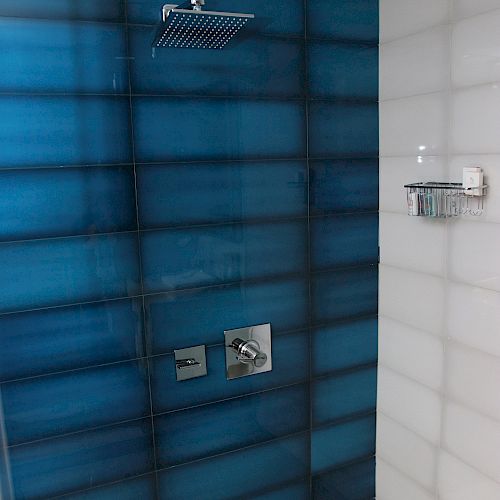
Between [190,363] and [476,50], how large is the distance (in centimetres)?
126

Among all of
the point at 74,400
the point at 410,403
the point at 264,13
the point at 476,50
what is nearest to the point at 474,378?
the point at 410,403

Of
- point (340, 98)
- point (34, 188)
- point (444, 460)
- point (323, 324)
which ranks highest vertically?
point (340, 98)

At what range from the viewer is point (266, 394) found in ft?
6.11

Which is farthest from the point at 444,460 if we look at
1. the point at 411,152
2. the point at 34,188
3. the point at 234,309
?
the point at 34,188

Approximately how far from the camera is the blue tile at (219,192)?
5.24 feet

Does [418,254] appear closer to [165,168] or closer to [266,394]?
[266,394]

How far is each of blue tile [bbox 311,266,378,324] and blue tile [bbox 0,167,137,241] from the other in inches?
27.7

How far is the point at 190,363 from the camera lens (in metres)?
1.71

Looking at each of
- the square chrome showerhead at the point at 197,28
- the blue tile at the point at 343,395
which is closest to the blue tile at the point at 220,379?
the blue tile at the point at 343,395

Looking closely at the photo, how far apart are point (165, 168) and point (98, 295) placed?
1.39ft

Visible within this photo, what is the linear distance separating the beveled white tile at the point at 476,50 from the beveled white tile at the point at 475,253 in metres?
0.42

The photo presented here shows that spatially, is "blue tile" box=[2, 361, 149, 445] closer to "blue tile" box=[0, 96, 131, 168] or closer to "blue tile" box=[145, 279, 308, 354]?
"blue tile" box=[145, 279, 308, 354]

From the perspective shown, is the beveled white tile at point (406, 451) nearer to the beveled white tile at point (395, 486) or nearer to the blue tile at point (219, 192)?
the beveled white tile at point (395, 486)

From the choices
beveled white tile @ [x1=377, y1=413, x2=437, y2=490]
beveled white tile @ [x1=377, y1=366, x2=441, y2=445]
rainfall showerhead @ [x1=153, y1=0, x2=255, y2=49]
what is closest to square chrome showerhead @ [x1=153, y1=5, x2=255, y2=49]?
rainfall showerhead @ [x1=153, y1=0, x2=255, y2=49]
